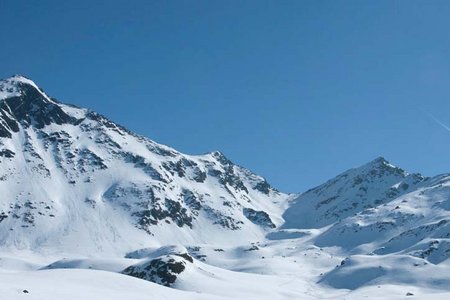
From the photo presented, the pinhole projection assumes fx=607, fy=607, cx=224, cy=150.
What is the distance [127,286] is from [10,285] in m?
16.5

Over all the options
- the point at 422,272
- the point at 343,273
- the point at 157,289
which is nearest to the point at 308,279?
the point at 343,273

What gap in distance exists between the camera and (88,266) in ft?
461

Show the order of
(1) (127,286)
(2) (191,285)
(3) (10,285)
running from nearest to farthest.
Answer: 1. (3) (10,285)
2. (1) (127,286)
3. (2) (191,285)

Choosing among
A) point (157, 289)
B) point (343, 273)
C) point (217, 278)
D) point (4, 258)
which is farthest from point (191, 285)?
point (4, 258)

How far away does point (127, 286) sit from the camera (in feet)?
210

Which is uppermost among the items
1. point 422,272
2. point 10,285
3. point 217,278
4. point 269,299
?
point 422,272

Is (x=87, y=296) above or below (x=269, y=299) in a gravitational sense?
below

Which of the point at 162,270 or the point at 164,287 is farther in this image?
the point at 162,270

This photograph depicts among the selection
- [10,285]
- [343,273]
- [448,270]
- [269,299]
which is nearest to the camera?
[10,285]

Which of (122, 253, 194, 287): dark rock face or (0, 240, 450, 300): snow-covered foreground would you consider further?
(122, 253, 194, 287): dark rock face

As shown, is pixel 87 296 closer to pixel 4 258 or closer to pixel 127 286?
pixel 127 286

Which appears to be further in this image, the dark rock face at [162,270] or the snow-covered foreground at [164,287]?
the dark rock face at [162,270]

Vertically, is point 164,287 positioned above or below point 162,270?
below

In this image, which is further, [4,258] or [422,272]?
[4,258]
